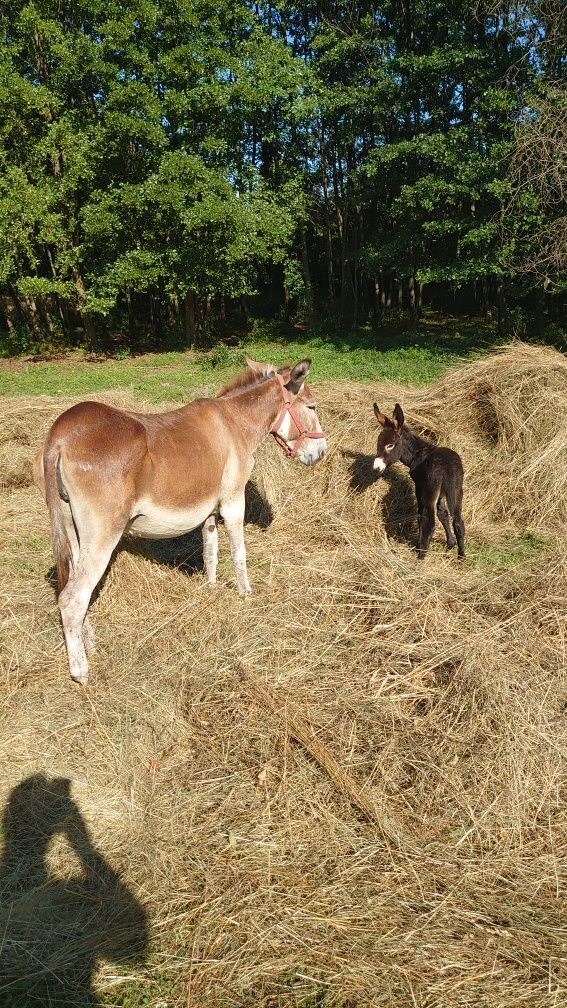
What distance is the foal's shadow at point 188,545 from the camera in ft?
20.7

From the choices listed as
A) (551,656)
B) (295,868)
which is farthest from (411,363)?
(295,868)

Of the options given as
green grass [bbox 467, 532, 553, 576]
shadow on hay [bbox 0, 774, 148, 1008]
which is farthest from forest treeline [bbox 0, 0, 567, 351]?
shadow on hay [bbox 0, 774, 148, 1008]

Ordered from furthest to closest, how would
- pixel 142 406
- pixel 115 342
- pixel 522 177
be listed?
pixel 115 342 → pixel 522 177 → pixel 142 406

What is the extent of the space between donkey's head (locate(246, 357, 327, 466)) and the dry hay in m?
1.15

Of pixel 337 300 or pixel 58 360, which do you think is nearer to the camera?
pixel 58 360

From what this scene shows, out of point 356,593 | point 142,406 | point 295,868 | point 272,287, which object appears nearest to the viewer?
point 295,868

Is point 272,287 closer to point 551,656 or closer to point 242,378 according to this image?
point 242,378

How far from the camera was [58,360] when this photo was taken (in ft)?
79.0

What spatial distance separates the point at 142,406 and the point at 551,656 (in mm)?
8112

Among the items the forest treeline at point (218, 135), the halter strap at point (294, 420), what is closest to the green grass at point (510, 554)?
the halter strap at point (294, 420)

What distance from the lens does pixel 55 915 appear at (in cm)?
306

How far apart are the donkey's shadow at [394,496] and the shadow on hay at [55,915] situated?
5.06 metres

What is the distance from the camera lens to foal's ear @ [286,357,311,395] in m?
5.98

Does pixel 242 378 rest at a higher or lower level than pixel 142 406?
higher
